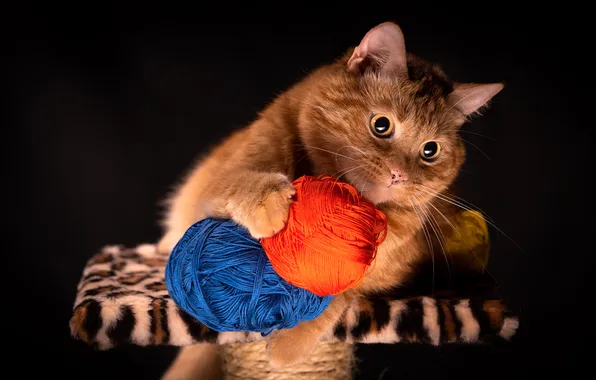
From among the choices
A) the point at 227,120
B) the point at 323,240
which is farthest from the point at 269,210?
the point at 227,120

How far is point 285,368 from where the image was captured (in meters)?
1.74

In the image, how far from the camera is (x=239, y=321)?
1423 millimetres

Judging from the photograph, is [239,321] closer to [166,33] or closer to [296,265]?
[296,265]

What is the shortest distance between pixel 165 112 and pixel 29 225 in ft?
2.76

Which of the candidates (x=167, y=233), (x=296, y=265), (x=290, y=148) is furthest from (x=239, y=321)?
(x=167, y=233)

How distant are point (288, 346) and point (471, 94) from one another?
2.92 feet

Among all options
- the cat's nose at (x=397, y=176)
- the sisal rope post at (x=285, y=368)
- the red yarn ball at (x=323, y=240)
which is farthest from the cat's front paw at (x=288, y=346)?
the cat's nose at (x=397, y=176)

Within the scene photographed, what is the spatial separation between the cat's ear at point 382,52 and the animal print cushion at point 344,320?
2.21 feet

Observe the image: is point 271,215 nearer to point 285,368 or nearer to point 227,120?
point 285,368

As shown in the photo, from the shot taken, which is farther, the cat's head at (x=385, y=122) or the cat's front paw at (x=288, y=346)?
the cat's front paw at (x=288, y=346)

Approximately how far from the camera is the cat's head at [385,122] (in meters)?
1.50

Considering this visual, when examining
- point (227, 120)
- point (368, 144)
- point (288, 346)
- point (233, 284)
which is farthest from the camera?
point (227, 120)

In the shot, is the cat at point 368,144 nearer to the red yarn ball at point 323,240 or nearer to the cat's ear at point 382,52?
the cat's ear at point 382,52

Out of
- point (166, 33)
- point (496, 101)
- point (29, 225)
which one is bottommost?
point (29, 225)
